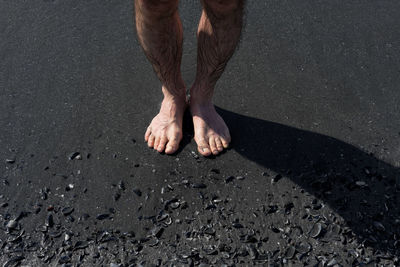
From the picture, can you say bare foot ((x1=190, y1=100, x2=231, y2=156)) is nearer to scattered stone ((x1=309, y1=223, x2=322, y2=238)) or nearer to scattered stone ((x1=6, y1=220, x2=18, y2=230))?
scattered stone ((x1=309, y1=223, x2=322, y2=238))

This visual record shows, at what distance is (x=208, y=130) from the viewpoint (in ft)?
6.38

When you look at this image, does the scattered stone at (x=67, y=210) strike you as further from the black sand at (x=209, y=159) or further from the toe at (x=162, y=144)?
the toe at (x=162, y=144)

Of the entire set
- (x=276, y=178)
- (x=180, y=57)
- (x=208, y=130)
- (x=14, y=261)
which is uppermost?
(x=180, y=57)

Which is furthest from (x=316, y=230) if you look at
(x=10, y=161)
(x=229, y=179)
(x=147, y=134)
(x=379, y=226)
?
(x=10, y=161)

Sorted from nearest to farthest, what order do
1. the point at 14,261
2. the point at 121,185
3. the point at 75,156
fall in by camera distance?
the point at 14,261, the point at 121,185, the point at 75,156

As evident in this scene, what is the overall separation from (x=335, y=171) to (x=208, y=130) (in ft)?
2.14

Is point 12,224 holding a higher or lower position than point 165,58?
lower

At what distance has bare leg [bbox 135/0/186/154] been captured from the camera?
60.0 inches

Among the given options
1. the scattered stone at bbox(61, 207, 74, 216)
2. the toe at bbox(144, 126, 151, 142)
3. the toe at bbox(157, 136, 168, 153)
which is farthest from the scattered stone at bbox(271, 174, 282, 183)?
the scattered stone at bbox(61, 207, 74, 216)

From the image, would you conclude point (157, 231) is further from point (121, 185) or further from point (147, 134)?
point (147, 134)

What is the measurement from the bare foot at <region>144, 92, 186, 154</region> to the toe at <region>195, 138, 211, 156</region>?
4.2 inches

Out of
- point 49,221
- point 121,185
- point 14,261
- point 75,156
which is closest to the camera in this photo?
point 14,261

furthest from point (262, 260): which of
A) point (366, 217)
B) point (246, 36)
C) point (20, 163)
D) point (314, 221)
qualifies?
point (246, 36)

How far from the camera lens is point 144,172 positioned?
185 centimetres
